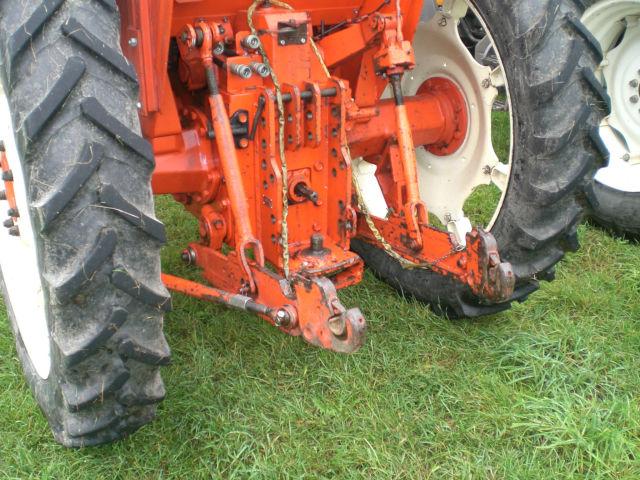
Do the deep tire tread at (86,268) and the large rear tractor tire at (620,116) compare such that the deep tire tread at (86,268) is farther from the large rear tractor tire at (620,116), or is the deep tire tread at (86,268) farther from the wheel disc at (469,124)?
the large rear tractor tire at (620,116)

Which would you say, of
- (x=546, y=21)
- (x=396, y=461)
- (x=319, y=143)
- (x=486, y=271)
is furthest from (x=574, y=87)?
(x=396, y=461)

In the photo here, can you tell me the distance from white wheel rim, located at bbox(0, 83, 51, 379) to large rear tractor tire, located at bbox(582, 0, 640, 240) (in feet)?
10.1

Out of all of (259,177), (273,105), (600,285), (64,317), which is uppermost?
(273,105)

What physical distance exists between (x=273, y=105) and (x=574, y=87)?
1147 mm

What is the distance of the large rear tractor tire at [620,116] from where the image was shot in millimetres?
3820

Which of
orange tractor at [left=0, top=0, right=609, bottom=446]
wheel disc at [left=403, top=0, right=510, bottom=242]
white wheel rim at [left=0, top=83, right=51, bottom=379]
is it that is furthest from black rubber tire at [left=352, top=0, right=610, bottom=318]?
white wheel rim at [left=0, top=83, right=51, bottom=379]

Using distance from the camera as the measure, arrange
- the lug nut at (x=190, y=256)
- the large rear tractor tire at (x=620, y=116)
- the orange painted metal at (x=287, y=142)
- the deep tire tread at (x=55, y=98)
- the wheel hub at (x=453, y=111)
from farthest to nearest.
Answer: the large rear tractor tire at (x=620, y=116), the wheel hub at (x=453, y=111), the lug nut at (x=190, y=256), the orange painted metal at (x=287, y=142), the deep tire tread at (x=55, y=98)

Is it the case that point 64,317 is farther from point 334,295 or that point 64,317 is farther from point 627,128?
point 627,128

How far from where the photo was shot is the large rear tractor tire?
382 centimetres

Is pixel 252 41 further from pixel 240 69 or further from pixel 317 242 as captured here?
pixel 317 242

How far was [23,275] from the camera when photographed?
2.49 metres

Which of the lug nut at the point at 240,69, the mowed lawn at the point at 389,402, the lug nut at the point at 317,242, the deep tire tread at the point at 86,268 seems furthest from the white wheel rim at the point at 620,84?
the deep tire tread at the point at 86,268

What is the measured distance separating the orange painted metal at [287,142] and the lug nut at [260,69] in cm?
1

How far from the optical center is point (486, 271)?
2369 mm
